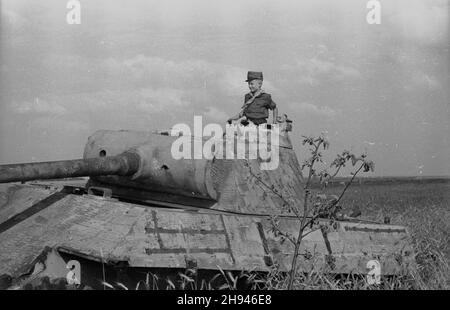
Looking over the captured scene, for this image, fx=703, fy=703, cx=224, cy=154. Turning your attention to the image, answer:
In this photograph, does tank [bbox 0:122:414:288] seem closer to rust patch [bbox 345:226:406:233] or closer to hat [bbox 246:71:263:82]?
rust patch [bbox 345:226:406:233]

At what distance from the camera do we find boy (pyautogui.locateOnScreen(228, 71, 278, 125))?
835 centimetres

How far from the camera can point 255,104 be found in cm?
836

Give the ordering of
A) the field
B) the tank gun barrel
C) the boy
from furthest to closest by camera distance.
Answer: the boy < the field < the tank gun barrel

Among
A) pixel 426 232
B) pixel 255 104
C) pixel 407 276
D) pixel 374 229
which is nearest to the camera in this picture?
pixel 407 276

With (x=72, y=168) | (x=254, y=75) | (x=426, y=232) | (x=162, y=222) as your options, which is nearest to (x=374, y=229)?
(x=426, y=232)

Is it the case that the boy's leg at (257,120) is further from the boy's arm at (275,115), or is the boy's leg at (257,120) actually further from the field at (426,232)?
the field at (426,232)

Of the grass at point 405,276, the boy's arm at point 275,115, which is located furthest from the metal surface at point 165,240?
the boy's arm at point 275,115

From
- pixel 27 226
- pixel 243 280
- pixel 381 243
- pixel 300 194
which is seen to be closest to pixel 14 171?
pixel 27 226

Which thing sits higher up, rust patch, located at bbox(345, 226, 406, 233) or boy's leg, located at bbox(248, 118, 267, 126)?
boy's leg, located at bbox(248, 118, 267, 126)

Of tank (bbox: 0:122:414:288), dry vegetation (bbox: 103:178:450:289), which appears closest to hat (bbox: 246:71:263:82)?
tank (bbox: 0:122:414:288)

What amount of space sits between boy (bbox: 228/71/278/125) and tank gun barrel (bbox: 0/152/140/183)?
1.59m

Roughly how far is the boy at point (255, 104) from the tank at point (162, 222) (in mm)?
227

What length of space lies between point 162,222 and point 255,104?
2601mm

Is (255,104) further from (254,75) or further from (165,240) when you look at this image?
(165,240)
